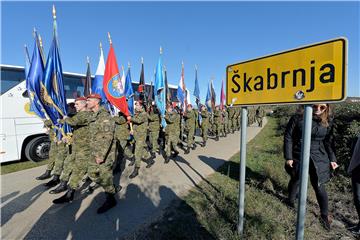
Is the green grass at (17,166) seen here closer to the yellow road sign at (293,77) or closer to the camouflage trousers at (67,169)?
the camouflage trousers at (67,169)

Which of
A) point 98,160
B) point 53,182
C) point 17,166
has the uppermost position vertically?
point 98,160

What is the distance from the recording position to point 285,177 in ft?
15.0

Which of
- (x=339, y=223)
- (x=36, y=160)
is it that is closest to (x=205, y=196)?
(x=339, y=223)

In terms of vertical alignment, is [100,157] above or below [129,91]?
below

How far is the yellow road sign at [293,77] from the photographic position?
1566 mm

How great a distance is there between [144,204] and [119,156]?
2363 millimetres

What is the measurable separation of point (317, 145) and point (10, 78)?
8601 millimetres

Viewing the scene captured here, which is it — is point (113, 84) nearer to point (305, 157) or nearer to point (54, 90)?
point (54, 90)

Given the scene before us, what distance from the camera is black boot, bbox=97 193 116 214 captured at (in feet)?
10.8

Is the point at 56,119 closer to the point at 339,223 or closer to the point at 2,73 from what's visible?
the point at 2,73

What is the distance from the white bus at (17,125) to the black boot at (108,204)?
16.2ft

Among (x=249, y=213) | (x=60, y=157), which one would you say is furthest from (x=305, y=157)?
(x=60, y=157)

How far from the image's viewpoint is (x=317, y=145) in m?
2.80

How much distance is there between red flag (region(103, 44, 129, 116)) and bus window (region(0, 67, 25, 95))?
368cm
